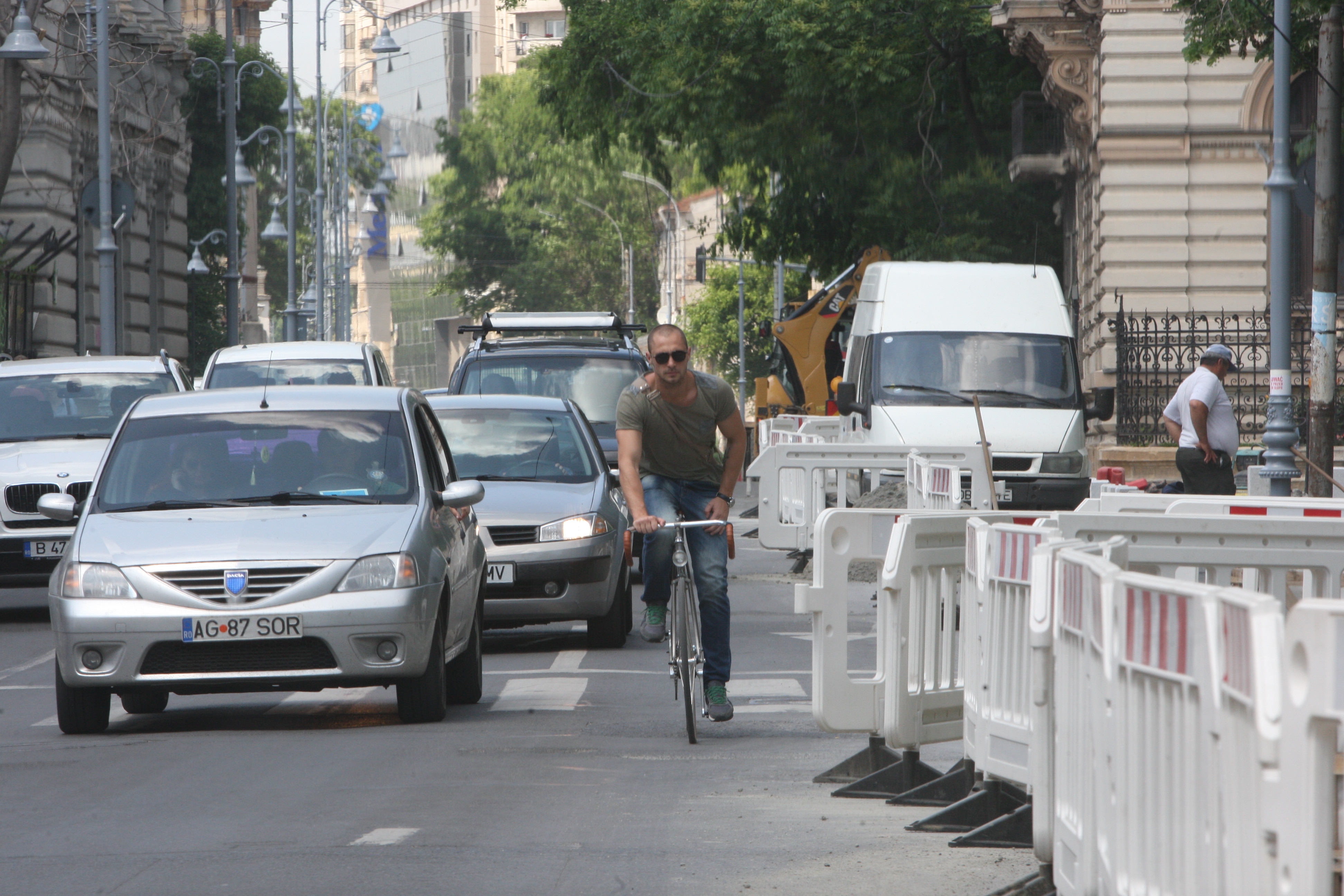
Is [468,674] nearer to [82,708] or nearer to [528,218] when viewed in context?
[82,708]

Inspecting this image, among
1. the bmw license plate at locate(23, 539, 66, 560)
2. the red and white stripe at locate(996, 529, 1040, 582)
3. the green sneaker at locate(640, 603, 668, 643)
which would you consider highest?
the red and white stripe at locate(996, 529, 1040, 582)

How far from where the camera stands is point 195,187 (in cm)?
5772

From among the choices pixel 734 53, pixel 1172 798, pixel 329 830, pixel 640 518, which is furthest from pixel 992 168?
pixel 1172 798

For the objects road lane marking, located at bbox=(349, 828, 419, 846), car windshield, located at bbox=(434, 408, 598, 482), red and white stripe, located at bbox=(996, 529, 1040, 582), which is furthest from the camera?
car windshield, located at bbox=(434, 408, 598, 482)

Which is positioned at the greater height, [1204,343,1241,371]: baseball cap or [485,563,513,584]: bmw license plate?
[1204,343,1241,371]: baseball cap

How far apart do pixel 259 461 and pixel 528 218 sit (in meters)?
89.6

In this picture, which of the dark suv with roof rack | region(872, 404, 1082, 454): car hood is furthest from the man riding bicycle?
region(872, 404, 1082, 454): car hood

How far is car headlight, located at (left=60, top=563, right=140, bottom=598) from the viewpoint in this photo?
944cm

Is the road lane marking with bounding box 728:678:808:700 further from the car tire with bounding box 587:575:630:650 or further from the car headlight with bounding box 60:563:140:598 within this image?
the car headlight with bounding box 60:563:140:598

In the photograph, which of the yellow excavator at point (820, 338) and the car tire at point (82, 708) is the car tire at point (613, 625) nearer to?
the car tire at point (82, 708)

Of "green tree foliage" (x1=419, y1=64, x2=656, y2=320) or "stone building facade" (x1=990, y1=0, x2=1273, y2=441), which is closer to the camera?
"stone building facade" (x1=990, y1=0, x2=1273, y2=441)

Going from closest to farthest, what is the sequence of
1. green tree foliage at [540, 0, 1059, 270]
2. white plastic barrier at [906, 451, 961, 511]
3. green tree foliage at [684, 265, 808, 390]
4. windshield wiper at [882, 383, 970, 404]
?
white plastic barrier at [906, 451, 961, 511] → windshield wiper at [882, 383, 970, 404] → green tree foliage at [540, 0, 1059, 270] → green tree foliage at [684, 265, 808, 390]

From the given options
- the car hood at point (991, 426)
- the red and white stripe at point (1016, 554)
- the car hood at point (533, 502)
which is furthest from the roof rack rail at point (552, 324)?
the red and white stripe at point (1016, 554)

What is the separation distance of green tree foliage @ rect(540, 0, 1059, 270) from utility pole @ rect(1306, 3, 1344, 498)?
12.4 meters
